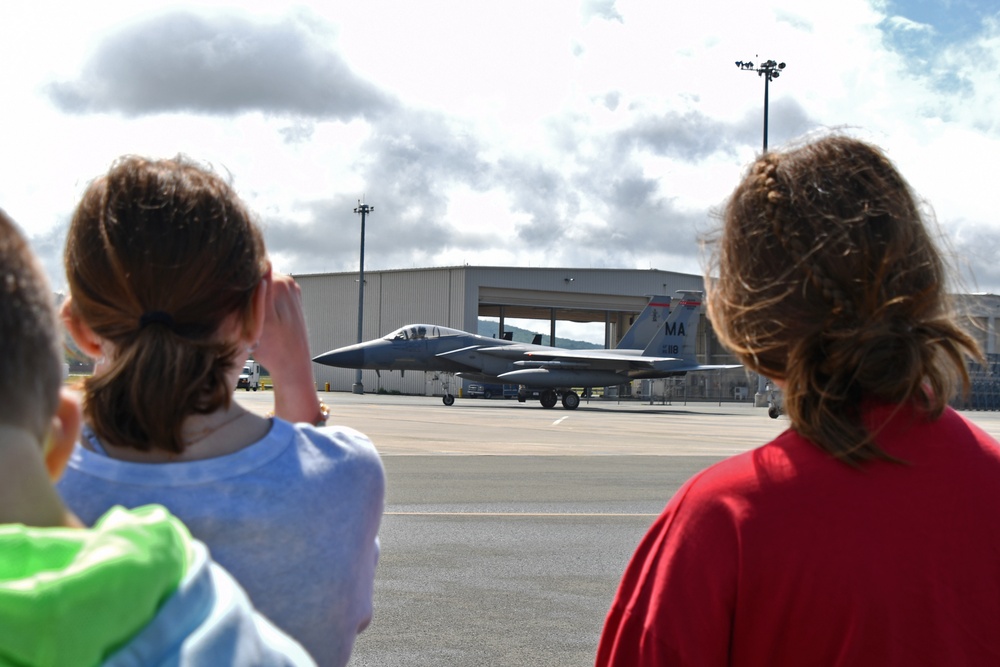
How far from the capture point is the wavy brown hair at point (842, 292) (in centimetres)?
155

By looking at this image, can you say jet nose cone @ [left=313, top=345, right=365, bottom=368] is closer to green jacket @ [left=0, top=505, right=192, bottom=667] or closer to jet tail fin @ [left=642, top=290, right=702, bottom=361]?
jet tail fin @ [left=642, top=290, right=702, bottom=361]

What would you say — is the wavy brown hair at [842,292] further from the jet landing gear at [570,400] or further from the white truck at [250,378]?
the white truck at [250,378]

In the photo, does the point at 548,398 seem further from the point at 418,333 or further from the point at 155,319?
the point at 155,319

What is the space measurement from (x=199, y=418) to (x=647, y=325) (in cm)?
4161

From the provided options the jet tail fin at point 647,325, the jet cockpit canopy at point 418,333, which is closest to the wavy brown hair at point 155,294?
the jet cockpit canopy at point 418,333

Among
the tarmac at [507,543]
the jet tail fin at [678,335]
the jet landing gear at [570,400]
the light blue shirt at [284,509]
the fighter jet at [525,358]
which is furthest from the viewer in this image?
the jet tail fin at [678,335]

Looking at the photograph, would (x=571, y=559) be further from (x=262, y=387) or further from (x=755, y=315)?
(x=262, y=387)

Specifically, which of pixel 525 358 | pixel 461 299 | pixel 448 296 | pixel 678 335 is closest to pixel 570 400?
pixel 525 358

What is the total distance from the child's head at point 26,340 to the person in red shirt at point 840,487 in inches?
38.3

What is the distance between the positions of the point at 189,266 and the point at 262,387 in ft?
220

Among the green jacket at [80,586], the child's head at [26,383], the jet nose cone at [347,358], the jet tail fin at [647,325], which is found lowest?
the jet nose cone at [347,358]

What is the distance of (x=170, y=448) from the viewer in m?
1.63

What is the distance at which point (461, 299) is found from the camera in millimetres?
61812

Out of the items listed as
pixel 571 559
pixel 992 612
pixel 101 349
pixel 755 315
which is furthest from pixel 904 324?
pixel 571 559
